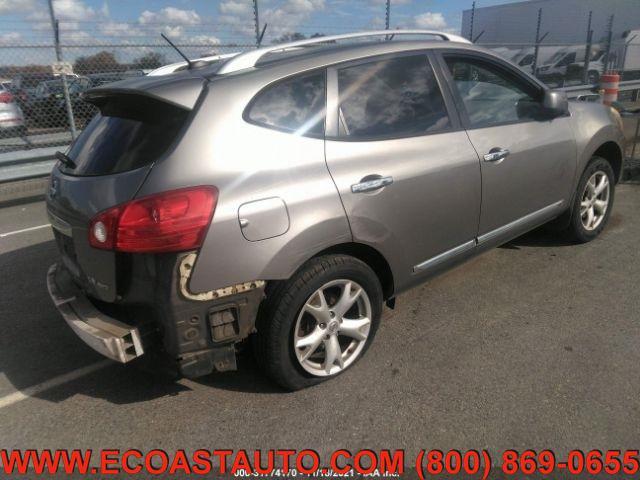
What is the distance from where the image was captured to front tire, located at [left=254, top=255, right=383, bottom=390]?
2508 millimetres

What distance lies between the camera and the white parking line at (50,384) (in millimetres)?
2846

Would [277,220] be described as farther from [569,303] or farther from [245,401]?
[569,303]

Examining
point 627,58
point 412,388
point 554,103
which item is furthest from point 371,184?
point 627,58

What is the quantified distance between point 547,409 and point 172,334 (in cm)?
186

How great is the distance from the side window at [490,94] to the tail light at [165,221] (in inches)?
76.7

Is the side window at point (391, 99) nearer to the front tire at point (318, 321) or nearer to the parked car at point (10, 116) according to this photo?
the front tire at point (318, 321)

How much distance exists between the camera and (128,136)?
2.48m

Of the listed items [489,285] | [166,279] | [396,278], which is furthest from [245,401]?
[489,285]

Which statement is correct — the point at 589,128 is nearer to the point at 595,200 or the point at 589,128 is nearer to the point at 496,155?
the point at 595,200

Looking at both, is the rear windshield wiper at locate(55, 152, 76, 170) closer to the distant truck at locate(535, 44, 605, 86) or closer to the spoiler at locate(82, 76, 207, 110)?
the spoiler at locate(82, 76, 207, 110)

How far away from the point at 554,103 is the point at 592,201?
1.23 meters

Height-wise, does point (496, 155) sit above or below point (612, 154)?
above

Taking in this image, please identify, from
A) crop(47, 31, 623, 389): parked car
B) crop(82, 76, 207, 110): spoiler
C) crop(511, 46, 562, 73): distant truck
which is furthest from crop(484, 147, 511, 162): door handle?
crop(511, 46, 562, 73): distant truck

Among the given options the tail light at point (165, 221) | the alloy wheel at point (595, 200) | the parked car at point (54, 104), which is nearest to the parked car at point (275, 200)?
the tail light at point (165, 221)
